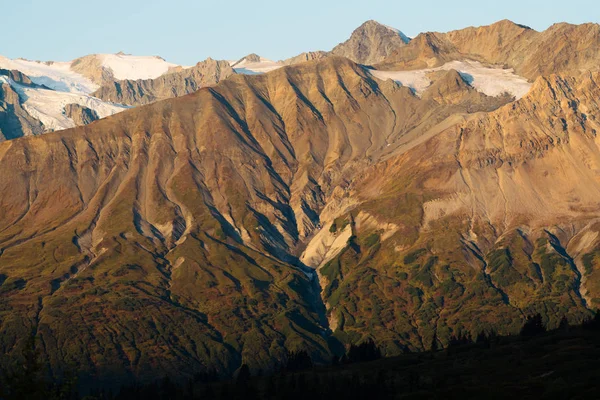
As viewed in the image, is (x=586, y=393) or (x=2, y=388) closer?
(x=2, y=388)

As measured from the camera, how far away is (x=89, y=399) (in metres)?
79.6

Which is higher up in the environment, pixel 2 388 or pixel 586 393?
pixel 2 388

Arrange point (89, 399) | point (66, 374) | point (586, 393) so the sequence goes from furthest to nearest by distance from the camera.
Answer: point (586, 393) → point (66, 374) → point (89, 399)

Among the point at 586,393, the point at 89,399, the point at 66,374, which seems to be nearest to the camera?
the point at 89,399

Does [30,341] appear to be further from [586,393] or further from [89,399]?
[586,393]

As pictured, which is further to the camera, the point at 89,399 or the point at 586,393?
the point at 586,393

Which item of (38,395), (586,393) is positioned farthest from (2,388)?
(586,393)

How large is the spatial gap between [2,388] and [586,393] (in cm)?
14702

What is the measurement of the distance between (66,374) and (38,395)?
3286 mm

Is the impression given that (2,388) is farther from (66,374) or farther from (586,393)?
(586,393)

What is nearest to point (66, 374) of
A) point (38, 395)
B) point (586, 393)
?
point (38, 395)

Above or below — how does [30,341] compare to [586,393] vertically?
above

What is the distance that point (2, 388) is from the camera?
3253 inches

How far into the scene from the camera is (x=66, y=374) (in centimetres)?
8606
